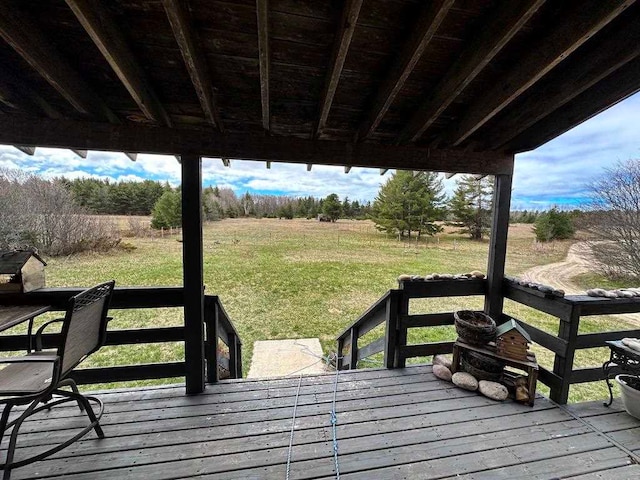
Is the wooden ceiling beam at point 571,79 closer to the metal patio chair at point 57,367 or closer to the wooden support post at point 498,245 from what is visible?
the wooden support post at point 498,245

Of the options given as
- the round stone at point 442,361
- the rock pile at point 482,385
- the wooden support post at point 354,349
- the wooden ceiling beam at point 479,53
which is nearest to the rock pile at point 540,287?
the rock pile at point 482,385

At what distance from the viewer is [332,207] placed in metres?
15.0

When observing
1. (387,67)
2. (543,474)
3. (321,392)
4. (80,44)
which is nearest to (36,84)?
(80,44)

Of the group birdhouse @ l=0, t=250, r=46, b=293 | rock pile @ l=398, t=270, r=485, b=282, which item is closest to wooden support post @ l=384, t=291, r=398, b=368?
rock pile @ l=398, t=270, r=485, b=282

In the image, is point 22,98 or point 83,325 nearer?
point 83,325

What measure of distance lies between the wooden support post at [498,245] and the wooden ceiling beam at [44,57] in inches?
131

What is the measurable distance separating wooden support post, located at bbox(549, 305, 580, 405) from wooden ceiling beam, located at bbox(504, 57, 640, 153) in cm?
140

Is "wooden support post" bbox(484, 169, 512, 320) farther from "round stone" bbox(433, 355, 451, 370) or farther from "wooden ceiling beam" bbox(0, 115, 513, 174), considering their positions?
"round stone" bbox(433, 355, 451, 370)

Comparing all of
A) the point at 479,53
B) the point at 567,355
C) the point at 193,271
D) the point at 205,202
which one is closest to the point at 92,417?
the point at 193,271

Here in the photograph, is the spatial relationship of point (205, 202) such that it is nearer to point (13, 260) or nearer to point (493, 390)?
point (13, 260)

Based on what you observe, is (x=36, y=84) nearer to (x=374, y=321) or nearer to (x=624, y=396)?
(x=374, y=321)

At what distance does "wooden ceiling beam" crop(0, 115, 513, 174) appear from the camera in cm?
178

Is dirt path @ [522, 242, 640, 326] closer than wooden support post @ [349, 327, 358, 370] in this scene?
No

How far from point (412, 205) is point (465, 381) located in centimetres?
1233
